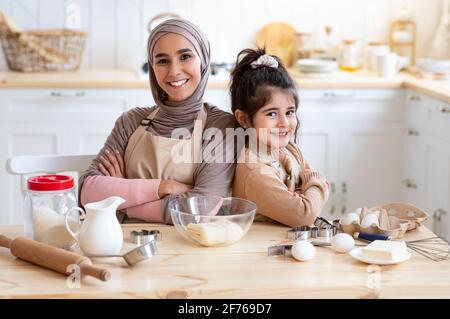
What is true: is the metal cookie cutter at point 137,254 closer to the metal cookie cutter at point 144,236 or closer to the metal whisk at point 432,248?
the metal cookie cutter at point 144,236

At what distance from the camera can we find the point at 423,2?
15.4 ft

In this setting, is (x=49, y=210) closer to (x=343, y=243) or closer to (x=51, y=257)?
(x=51, y=257)

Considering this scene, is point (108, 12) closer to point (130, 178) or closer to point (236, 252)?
point (130, 178)

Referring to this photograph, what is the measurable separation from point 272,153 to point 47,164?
810 mm

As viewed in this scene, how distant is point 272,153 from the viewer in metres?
2.19

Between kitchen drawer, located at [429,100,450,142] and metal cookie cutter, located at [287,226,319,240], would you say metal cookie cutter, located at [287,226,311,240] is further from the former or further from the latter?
kitchen drawer, located at [429,100,450,142]

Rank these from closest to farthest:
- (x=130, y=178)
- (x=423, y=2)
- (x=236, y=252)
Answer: (x=236, y=252)
(x=130, y=178)
(x=423, y=2)

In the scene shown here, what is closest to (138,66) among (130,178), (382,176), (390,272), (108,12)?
(108,12)

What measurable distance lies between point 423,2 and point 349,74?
728mm

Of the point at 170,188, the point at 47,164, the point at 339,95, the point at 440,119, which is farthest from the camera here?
the point at 339,95

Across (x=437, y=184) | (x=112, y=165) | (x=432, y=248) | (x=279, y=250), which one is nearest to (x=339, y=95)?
(x=437, y=184)

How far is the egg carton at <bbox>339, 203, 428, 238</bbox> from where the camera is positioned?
6.45 feet

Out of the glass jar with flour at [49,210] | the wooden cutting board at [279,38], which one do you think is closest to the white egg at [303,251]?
the glass jar with flour at [49,210]

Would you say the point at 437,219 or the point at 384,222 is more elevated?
the point at 384,222
